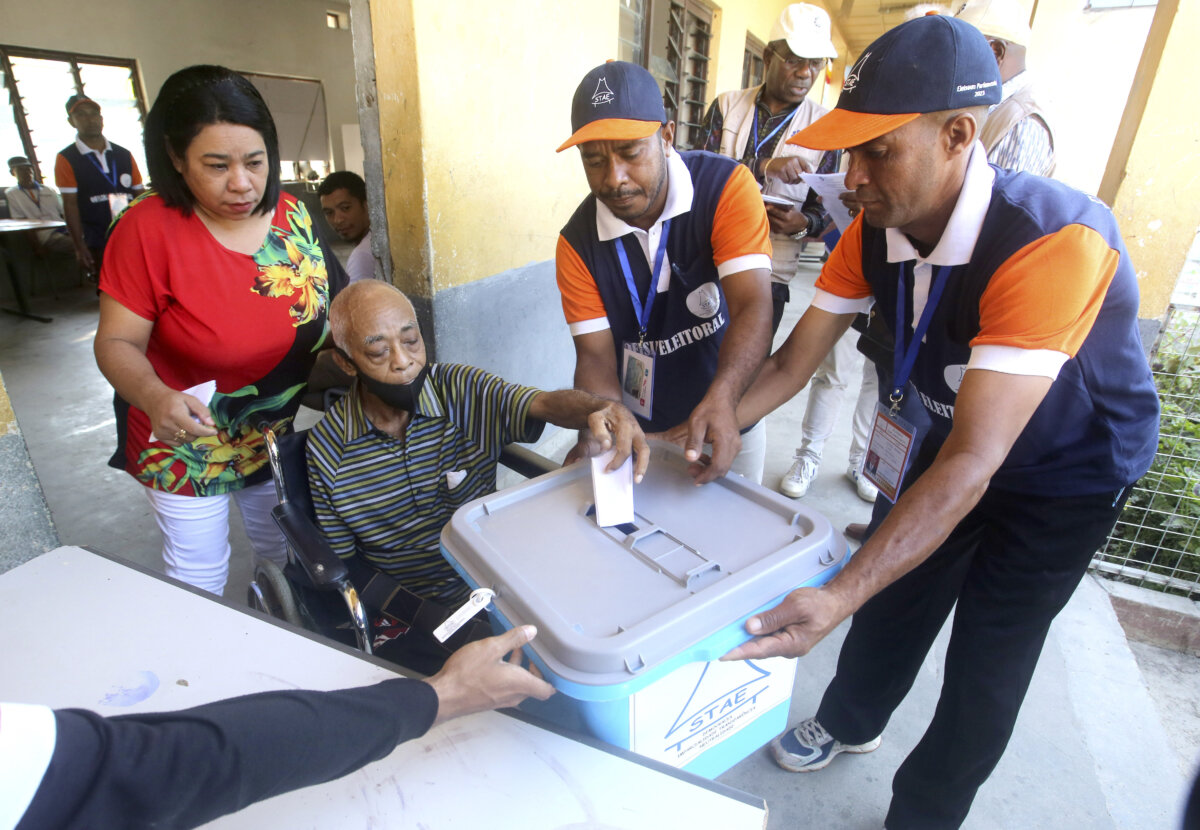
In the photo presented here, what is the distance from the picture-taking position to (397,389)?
1.55m

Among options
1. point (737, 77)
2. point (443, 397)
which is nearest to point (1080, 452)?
point (443, 397)

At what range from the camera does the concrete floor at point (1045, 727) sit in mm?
1661

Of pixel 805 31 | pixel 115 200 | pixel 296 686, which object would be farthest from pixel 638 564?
pixel 115 200

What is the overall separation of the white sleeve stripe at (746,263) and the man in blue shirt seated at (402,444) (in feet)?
1.74

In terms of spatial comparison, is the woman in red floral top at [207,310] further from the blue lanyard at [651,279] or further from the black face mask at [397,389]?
the blue lanyard at [651,279]

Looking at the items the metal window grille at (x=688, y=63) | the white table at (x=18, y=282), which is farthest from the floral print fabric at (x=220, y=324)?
the white table at (x=18, y=282)

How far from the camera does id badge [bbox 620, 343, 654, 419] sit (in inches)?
70.0

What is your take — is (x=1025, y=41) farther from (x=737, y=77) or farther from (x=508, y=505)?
(x=737, y=77)

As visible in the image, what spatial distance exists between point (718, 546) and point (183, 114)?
147 cm

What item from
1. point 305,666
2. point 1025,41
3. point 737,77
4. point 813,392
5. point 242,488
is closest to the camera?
point 305,666

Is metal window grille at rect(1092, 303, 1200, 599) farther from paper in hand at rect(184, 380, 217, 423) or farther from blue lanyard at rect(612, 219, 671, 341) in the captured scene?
paper in hand at rect(184, 380, 217, 423)

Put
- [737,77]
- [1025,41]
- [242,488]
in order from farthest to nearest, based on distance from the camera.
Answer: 1. [737,77]
2. [1025,41]
3. [242,488]

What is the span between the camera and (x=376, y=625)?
1.64 m

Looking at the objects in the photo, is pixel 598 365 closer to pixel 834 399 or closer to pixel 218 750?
pixel 218 750
